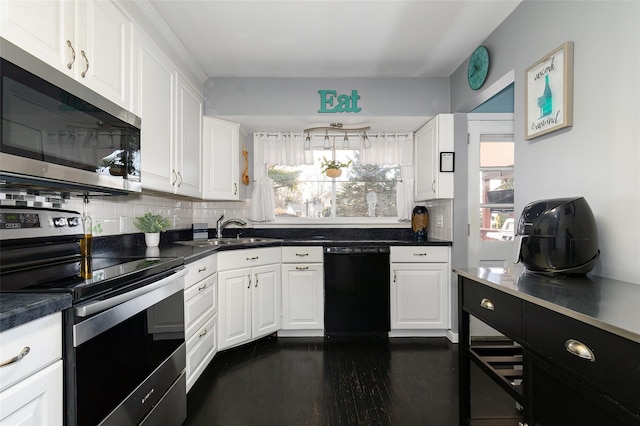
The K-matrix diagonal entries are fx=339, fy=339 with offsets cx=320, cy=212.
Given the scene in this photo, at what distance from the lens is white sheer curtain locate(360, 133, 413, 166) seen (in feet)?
11.9

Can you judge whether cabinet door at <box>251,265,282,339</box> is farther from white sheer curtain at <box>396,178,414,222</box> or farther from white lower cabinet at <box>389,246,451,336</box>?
white sheer curtain at <box>396,178,414,222</box>

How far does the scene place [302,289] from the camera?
3.14 m

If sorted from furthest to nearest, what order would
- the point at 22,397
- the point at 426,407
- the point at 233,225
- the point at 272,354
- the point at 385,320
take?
the point at 233,225 → the point at 385,320 → the point at 272,354 → the point at 426,407 → the point at 22,397

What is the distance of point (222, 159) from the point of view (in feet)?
10.4

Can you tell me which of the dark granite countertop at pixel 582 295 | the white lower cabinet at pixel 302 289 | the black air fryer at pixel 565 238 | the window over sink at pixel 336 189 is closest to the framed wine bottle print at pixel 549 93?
the black air fryer at pixel 565 238

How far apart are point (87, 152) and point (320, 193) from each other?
100 inches

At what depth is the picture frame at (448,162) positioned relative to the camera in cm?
304

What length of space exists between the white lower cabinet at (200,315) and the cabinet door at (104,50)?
3.44ft

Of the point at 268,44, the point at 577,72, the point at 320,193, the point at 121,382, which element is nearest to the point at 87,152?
the point at 121,382

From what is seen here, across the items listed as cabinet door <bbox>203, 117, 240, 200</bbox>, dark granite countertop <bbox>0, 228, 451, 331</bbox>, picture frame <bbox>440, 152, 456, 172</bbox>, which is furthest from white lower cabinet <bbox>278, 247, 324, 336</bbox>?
picture frame <bbox>440, 152, 456, 172</bbox>

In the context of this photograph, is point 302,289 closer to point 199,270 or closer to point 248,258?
point 248,258

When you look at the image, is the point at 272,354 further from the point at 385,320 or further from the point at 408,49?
the point at 408,49

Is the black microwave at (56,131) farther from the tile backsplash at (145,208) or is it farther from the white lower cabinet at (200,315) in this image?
the white lower cabinet at (200,315)

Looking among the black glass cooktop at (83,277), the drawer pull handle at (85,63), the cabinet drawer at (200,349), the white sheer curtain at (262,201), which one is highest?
the drawer pull handle at (85,63)
